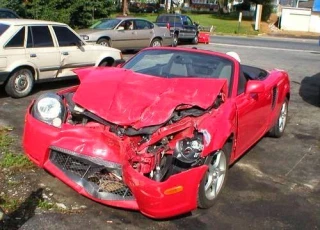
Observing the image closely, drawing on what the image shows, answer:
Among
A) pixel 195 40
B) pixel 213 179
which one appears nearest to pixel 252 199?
pixel 213 179

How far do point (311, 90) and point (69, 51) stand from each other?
6.21 m

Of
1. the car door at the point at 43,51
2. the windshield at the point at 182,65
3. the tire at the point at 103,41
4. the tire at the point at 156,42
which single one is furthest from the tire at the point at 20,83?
the tire at the point at 156,42

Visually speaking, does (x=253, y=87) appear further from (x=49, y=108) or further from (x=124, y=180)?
(x=49, y=108)

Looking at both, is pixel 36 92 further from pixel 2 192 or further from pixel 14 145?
pixel 2 192

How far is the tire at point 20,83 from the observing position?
323 inches

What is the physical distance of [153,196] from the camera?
355 cm

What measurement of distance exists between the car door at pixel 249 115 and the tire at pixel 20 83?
4.73m

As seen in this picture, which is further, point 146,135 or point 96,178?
point 146,135

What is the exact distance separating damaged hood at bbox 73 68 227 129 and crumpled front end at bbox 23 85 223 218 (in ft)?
0.26

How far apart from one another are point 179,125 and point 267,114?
81.9 inches

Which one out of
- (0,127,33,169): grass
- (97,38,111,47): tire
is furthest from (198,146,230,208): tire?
(97,38,111,47): tire

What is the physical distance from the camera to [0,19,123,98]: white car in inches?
320

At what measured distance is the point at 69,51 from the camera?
9242 millimetres

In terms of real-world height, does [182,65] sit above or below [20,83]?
above
